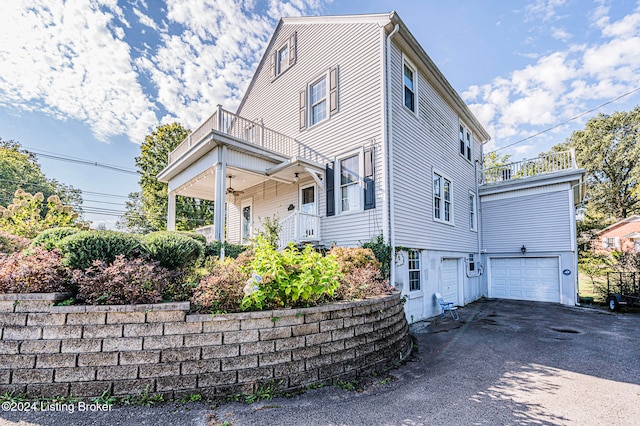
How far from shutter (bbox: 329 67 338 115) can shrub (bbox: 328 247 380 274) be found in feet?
15.2

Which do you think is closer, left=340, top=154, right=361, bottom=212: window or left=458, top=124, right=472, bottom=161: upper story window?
left=340, top=154, right=361, bottom=212: window

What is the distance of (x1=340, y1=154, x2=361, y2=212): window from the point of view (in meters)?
8.11

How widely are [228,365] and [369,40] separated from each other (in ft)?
28.1

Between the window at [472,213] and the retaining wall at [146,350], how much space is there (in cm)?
1100

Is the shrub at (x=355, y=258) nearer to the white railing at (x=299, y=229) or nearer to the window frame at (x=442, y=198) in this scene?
the white railing at (x=299, y=229)

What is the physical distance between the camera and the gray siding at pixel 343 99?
773cm

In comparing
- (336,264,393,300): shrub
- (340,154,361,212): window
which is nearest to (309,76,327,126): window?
(340,154,361,212): window

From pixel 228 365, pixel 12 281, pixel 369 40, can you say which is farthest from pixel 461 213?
pixel 12 281

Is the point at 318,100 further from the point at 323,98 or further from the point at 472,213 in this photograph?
the point at 472,213

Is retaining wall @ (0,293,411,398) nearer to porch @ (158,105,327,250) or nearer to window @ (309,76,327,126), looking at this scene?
porch @ (158,105,327,250)

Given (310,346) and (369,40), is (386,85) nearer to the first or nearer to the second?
(369,40)

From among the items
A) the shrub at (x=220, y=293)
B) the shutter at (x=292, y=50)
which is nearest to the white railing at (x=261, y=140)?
the shutter at (x=292, y=50)

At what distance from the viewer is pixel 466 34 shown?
32.2ft

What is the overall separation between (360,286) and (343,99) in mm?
6039
